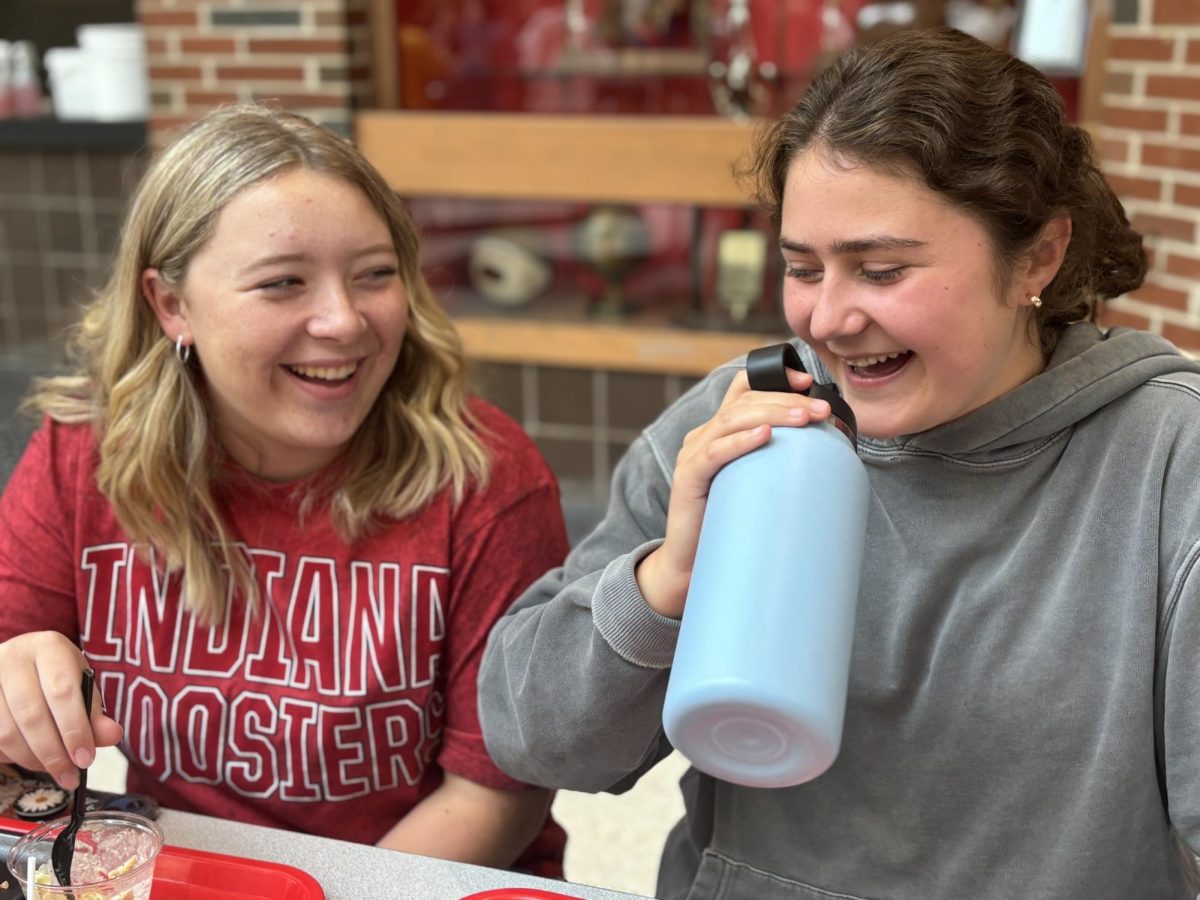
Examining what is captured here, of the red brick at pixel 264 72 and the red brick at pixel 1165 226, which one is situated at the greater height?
the red brick at pixel 264 72

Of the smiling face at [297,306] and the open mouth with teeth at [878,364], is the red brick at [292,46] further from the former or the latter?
the open mouth with teeth at [878,364]

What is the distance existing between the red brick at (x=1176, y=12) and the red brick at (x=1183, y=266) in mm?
469

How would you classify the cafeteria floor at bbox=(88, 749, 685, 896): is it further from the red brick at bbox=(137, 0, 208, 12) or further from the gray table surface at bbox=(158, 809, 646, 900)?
the red brick at bbox=(137, 0, 208, 12)

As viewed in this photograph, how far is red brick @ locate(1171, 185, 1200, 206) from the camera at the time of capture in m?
2.61

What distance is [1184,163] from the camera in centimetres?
263

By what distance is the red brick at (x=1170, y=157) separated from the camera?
8.55 ft

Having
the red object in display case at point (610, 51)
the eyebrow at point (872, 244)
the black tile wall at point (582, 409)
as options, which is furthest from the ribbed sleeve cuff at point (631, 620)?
the red object in display case at point (610, 51)

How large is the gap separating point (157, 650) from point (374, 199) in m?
0.50

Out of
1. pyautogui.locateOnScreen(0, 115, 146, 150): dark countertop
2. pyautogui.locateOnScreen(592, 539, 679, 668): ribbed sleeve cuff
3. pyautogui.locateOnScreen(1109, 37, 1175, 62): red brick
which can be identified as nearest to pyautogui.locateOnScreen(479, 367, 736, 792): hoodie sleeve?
Answer: pyautogui.locateOnScreen(592, 539, 679, 668): ribbed sleeve cuff

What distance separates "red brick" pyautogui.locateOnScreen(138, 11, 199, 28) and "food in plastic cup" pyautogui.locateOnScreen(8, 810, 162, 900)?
2.84 m

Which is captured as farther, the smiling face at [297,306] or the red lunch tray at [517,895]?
the smiling face at [297,306]

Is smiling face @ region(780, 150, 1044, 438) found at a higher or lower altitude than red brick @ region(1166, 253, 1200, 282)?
higher

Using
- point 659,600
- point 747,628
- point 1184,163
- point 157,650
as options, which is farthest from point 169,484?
point 1184,163

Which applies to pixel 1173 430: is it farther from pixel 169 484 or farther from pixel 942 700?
pixel 169 484
